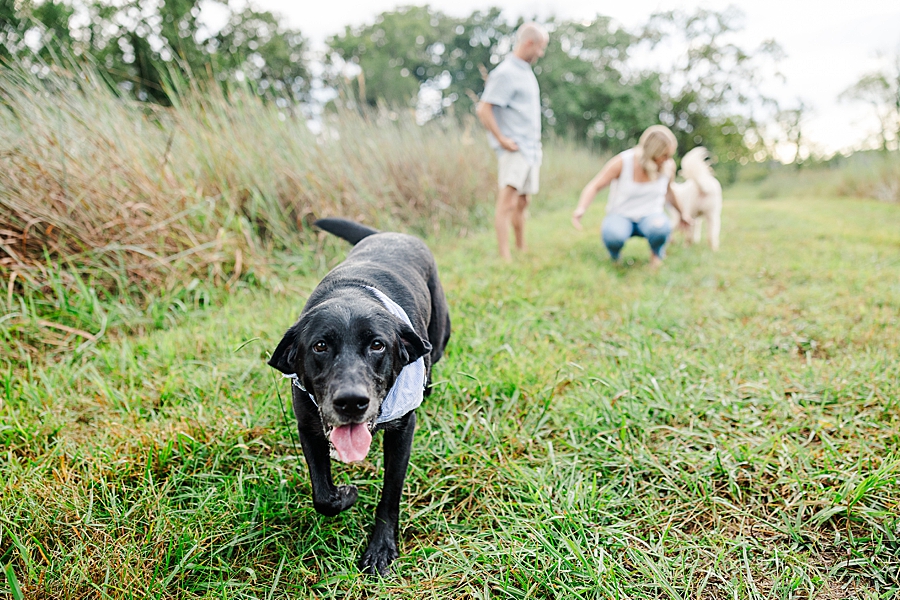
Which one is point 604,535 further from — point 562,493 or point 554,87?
point 554,87

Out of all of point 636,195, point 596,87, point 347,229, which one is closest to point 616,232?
point 636,195

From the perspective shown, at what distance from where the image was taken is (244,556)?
1.60m

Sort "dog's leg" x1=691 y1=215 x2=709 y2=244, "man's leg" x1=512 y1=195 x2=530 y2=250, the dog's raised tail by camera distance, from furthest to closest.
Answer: "dog's leg" x1=691 y1=215 x2=709 y2=244, "man's leg" x1=512 y1=195 x2=530 y2=250, the dog's raised tail

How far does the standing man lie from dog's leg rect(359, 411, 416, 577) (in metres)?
3.43

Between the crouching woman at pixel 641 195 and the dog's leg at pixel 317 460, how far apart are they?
139 inches

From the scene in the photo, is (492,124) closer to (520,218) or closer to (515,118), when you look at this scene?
(515,118)

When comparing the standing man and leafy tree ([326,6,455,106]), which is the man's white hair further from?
leafy tree ([326,6,455,106])

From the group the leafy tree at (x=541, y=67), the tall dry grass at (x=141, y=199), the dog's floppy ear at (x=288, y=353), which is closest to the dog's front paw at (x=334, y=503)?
the dog's floppy ear at (x=288, y=353)

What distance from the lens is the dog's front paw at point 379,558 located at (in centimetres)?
158

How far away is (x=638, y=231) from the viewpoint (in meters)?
4.88

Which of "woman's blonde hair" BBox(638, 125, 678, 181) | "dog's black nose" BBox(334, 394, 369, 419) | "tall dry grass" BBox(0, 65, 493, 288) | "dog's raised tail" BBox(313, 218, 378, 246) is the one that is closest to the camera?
"dog's black nose" BBox(334, 394, 369, 419)

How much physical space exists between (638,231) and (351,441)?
425cm

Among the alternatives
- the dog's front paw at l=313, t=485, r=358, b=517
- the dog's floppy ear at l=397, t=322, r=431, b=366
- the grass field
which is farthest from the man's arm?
the dog's front paw at l=313, t=485, r=358, b=517

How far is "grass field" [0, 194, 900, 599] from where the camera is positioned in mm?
1497
